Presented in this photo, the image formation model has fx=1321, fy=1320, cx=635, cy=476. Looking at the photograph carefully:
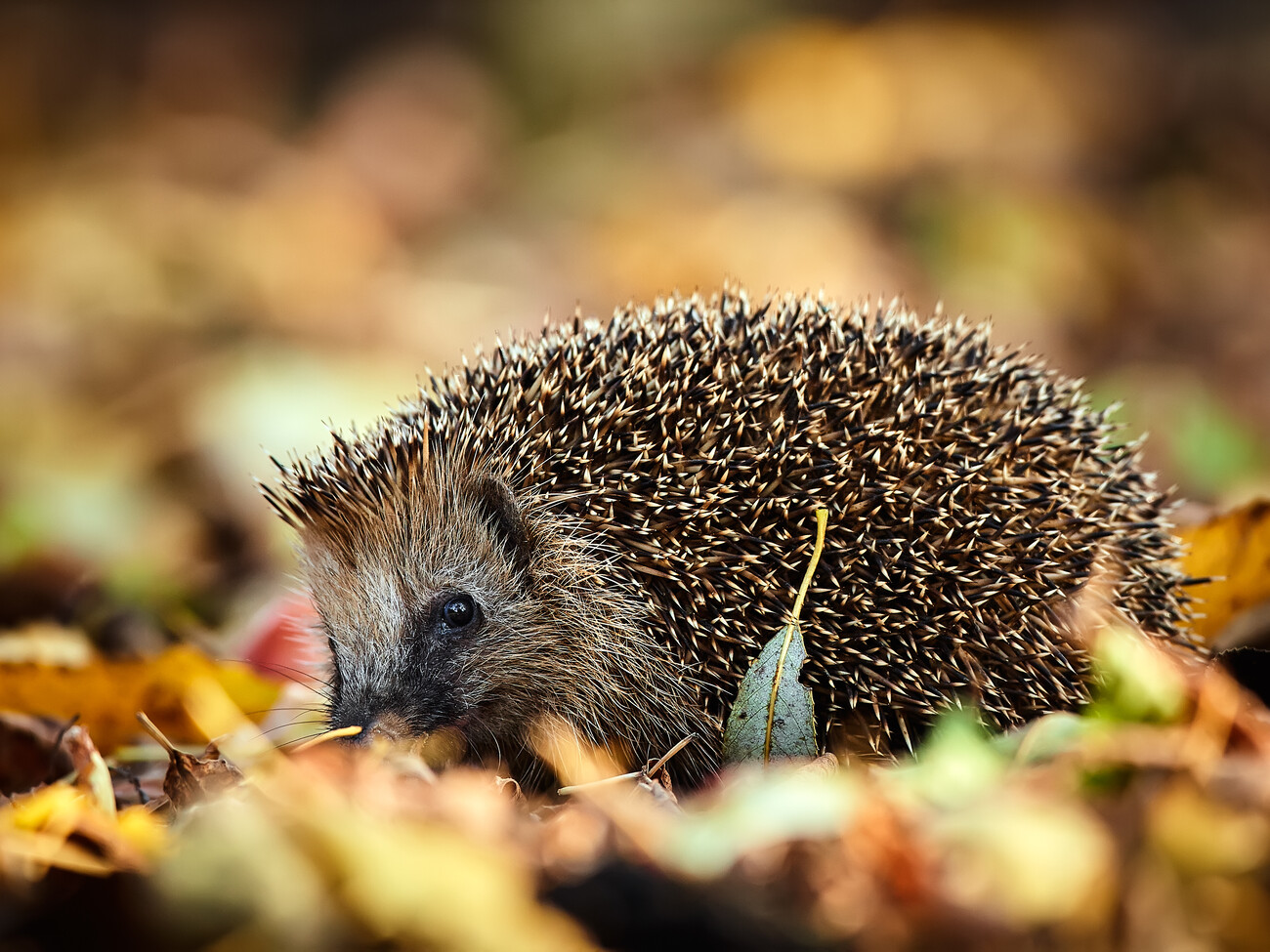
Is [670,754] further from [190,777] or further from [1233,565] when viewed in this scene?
[1233,565]

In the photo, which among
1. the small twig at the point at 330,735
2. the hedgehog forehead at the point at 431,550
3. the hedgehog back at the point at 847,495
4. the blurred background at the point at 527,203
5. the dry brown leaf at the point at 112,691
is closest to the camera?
the small twig at the point at 330,735

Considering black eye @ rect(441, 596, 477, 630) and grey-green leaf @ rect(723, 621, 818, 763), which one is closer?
grey-green leaf @ rect(723, 621, 818, 763)

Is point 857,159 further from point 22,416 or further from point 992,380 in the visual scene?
point 992,380

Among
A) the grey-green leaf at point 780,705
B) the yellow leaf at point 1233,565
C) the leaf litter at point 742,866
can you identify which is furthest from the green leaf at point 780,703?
the yellow leaf at point 1233,565

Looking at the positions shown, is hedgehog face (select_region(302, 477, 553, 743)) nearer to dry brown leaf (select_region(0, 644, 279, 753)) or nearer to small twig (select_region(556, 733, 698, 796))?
small twig (select_region(556, 733, 698, 796))

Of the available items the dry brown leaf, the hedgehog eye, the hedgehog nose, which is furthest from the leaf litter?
the dry brown leaf

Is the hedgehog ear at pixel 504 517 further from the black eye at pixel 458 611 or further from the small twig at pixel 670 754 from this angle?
the small twig at pixel 670 754
